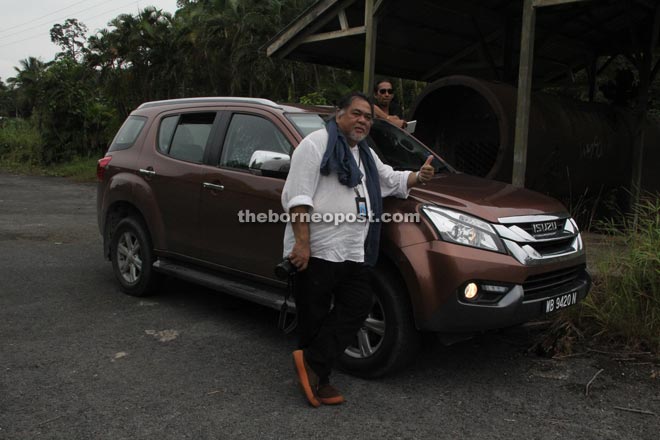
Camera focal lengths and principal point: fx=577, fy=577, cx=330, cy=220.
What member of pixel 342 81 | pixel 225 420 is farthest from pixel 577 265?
pixel 342 81

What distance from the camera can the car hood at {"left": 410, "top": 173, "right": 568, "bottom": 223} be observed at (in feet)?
11.2

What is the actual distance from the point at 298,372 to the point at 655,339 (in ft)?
8.19

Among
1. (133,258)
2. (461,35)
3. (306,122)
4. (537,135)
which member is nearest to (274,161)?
(306,122)

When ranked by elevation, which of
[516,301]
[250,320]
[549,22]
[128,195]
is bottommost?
[250,320]

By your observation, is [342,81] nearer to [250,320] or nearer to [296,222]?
[250,320]

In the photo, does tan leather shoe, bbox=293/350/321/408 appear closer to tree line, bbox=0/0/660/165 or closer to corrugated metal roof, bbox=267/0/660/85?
corrugated metal roof, bbox=267/0/660/85

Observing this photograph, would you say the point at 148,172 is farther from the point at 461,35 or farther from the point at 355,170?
the point at 461,35

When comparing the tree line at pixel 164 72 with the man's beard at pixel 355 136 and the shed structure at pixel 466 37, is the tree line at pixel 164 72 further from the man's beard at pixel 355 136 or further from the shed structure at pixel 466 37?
the man's beard at pixel 355 136

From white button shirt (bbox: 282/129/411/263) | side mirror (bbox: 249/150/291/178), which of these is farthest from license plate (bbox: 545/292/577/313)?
side mirror (bbox: 249/150/291/178)

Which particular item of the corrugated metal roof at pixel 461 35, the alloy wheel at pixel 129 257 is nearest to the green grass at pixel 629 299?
the alloy wheel at pixel 129 257

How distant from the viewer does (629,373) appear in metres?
3.72

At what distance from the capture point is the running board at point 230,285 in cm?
401

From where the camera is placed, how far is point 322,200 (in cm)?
308

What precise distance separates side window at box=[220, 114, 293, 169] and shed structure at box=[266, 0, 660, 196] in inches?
158
